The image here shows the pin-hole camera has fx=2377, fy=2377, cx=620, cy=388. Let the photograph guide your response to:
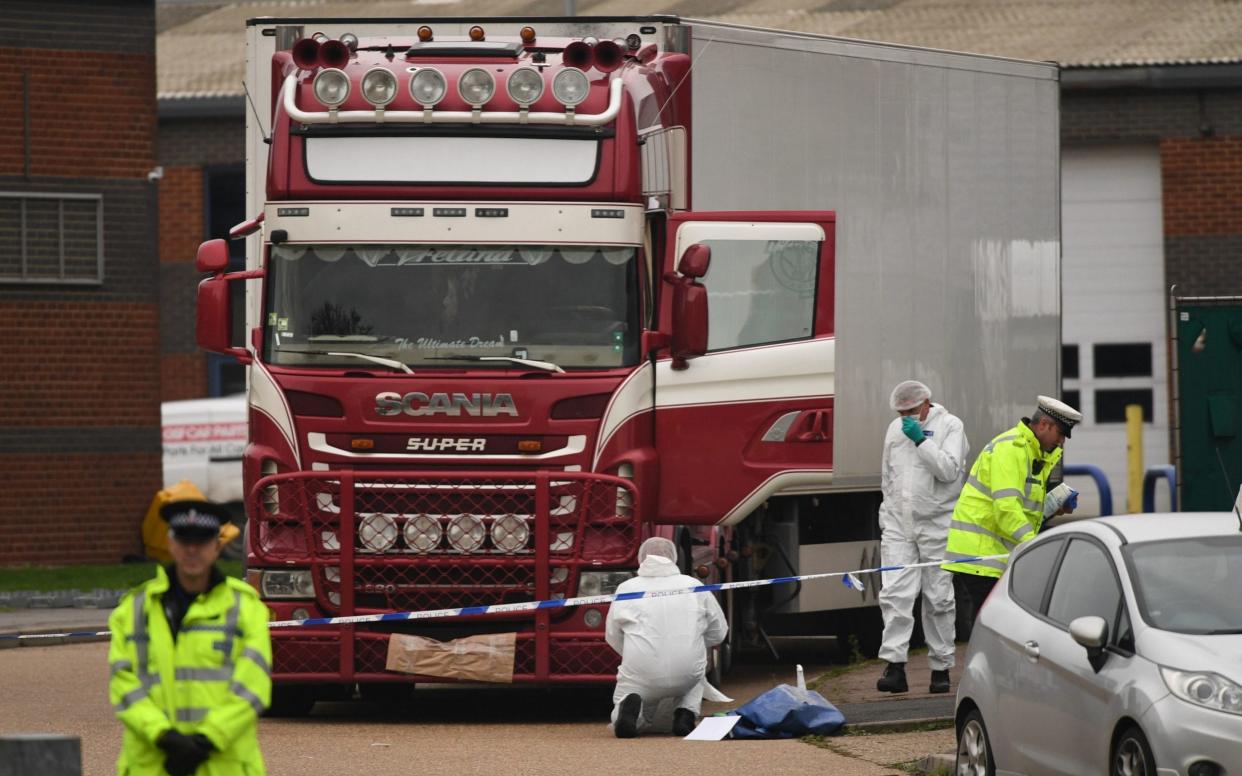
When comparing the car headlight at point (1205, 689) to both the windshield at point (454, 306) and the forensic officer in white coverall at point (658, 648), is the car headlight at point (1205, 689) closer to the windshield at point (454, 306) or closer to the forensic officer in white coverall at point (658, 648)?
the forensic officer in white coverall at point (658, 648)

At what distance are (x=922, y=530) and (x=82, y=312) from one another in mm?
14665

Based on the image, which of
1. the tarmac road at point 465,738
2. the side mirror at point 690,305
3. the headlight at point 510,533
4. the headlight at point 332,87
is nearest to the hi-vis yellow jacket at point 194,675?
the tarmac road at point 465,738

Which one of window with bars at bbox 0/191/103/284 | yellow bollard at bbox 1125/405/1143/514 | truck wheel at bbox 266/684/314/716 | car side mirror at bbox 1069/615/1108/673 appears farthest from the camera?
A: yellow bollard at bbox 1125/405/1143/514

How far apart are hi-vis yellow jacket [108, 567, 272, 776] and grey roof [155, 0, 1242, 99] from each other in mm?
23432

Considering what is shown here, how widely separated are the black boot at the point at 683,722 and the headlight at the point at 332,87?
3965mm

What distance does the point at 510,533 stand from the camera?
13.5 meters

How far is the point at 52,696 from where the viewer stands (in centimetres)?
1559

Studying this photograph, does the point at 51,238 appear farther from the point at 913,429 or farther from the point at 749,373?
the point at 913,429

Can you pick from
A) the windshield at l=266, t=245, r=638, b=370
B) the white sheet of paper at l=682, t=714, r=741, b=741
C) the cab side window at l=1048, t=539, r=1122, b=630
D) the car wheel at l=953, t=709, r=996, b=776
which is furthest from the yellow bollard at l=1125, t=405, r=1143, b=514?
the cab side window at l=1048, t=539, r=1122, b=630

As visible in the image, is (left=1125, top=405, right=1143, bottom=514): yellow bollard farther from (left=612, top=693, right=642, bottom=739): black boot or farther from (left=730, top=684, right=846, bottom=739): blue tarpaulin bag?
(left=612, top=693, right=642, bottom=739): black boot

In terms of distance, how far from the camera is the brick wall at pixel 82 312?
1035 inches

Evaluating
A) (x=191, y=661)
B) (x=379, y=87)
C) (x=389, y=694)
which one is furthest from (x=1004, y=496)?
(x=191, y=661)

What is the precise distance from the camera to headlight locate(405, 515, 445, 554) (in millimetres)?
13484

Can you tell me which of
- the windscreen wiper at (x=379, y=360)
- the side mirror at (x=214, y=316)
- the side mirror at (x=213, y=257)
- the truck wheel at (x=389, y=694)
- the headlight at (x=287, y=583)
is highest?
the side mirror at (x=213, y=257)
